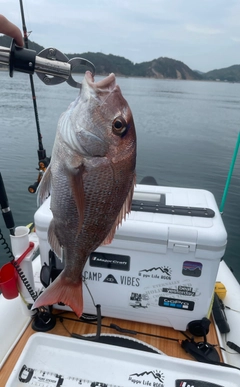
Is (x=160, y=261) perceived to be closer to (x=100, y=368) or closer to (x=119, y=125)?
(x=100, y=368)

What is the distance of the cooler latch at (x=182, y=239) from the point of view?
2.11 m

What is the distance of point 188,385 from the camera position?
1809mm

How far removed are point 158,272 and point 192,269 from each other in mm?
256

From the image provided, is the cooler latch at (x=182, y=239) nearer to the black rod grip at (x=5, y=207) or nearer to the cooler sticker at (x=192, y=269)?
the cooler sticker at (x=192, y=269)

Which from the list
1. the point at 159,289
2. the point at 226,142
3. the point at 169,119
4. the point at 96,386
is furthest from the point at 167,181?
the point at 169,119

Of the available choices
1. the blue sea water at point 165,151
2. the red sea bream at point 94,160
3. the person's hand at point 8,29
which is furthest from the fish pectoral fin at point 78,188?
the blue sea water at point 165,151

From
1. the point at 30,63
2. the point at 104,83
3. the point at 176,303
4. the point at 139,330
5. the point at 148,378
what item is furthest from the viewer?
the point at 139,330

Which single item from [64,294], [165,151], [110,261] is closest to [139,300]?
[110,261]

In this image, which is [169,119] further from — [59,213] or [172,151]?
[59,213]

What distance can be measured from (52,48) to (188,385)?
6.84ft

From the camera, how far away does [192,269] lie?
2.22 meters

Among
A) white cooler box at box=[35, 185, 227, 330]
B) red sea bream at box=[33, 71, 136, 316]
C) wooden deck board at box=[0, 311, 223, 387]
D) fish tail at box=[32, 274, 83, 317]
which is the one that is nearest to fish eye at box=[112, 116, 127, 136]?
red sea bream at box=[33, 71, 136, 316]

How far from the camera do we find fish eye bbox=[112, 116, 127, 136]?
132 centimetres

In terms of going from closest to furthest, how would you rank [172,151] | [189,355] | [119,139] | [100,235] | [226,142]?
[119,139] < [100,235] < [189,355] < [172,151] < [226,142]
